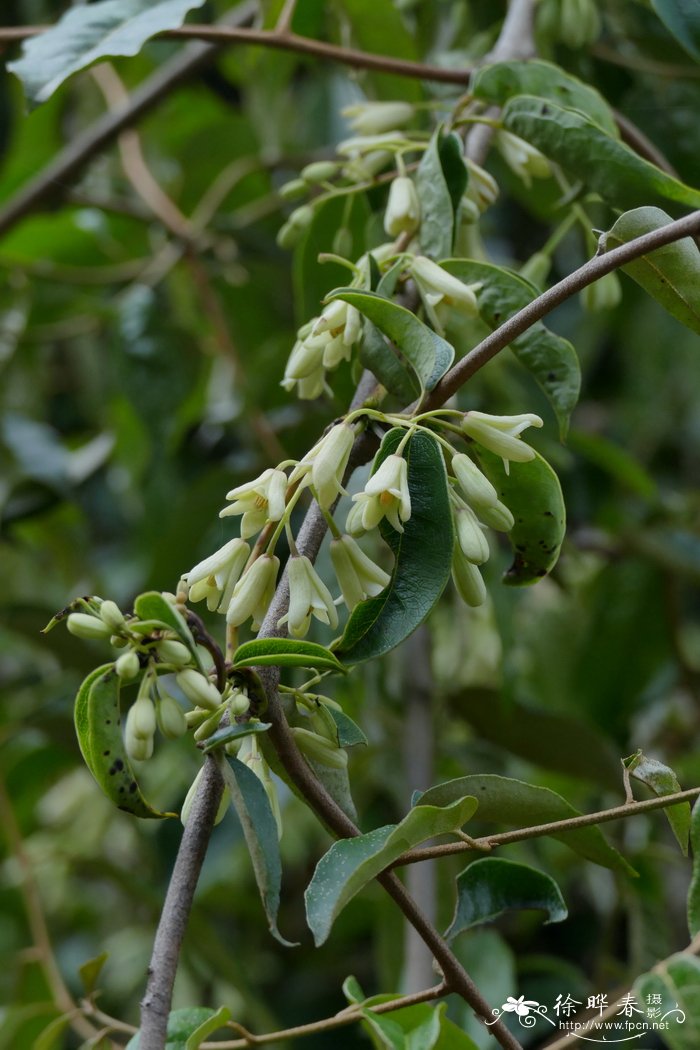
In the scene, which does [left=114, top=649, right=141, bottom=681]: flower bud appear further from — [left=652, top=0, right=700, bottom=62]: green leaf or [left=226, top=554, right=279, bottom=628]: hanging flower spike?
[left=652, top=0, right=700, bottom=62]: green leaf

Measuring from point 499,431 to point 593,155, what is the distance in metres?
0.20

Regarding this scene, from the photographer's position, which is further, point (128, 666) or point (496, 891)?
point (496, 891)

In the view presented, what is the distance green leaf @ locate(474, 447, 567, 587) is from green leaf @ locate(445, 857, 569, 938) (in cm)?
14

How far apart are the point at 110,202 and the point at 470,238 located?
68cm

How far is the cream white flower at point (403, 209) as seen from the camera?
1.93ft

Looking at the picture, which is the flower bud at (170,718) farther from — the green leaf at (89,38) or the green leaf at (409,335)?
the green leaf at (89,38)

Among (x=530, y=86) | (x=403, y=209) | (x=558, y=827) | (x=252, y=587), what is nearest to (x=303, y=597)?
(x=252, y=587)

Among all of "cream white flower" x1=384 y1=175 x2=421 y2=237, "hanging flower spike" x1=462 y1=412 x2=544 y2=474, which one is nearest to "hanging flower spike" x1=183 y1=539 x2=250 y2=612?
"hanging flower spike" x1=462 y1=412 x2=544 y2=474

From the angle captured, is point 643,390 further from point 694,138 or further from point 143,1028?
point 143,1028

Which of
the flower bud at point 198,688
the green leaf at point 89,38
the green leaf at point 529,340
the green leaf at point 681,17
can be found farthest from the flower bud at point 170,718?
the green leaf at point 681,17

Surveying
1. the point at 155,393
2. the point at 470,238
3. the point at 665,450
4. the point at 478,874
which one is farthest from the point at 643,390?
the point at 478,874

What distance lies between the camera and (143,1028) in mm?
397

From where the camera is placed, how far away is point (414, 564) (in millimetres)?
450

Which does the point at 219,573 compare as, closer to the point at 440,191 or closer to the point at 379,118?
the point at 440,191
